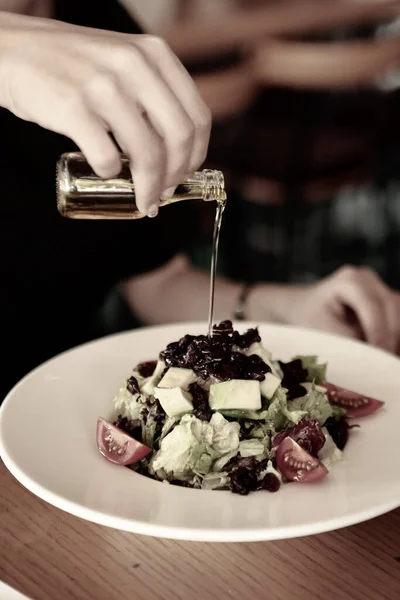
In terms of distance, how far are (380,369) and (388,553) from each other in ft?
1.44

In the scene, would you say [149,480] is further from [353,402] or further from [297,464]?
[353,402]

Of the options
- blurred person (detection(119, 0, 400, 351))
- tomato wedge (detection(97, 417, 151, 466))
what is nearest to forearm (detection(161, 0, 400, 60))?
blurred person (detection(119, 0, 400, 351))

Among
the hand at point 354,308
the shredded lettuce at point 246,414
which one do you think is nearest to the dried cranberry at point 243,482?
the shredded lettuce at point 246,414

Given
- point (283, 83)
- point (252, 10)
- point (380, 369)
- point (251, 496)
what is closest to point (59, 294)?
point (380, 369)

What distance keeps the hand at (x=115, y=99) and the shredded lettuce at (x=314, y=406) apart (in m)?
0.37

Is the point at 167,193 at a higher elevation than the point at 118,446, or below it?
higher

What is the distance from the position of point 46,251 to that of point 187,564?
3.58 feet

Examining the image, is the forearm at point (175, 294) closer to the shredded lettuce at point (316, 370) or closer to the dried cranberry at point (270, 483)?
the shredded lettuce at point (316, 370)

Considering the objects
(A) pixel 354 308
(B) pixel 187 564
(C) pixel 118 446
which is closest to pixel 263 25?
(A) pixel 354 308

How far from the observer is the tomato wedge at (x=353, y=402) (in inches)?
45.5

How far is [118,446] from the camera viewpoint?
3.46ft

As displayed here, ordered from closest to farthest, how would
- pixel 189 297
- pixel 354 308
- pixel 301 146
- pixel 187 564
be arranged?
pixel 187 564
pixel 354 308
pixel 189 297
pixel 301 146

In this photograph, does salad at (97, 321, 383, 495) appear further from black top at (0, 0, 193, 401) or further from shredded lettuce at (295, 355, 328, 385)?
black top at (0, 0, 193, 401)

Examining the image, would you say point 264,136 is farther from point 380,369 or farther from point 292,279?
point 380,369
